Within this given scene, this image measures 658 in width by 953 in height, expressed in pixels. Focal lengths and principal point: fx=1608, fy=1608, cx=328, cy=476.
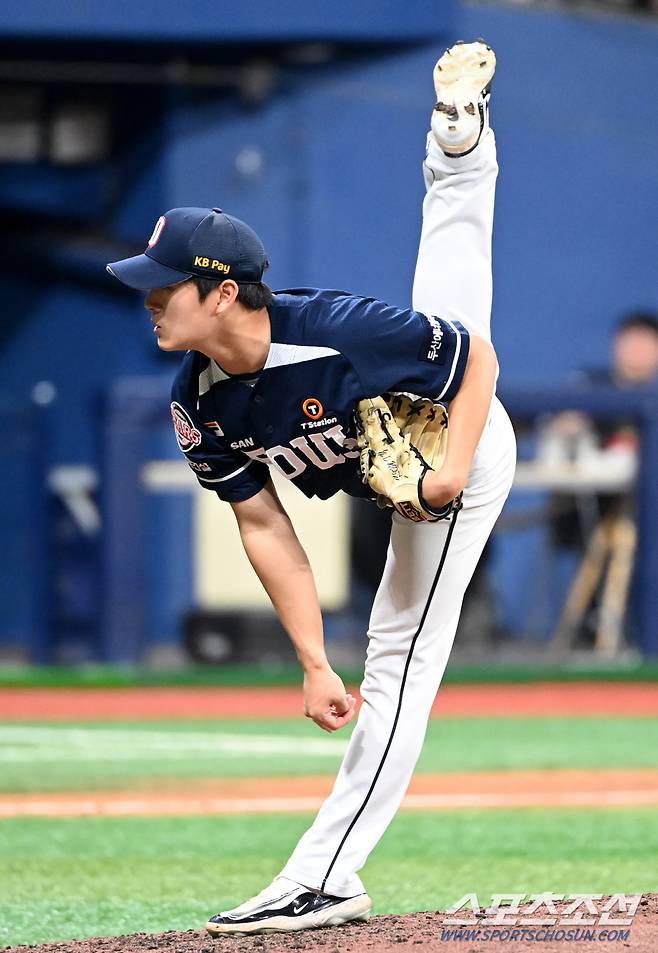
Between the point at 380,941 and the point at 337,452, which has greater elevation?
the point at 337,452

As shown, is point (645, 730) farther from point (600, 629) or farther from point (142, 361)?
point (142, 361)

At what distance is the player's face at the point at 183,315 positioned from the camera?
3.37 m

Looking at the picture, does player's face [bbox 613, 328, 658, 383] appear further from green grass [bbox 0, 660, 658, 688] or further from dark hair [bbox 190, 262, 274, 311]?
dark hair [bbox 190, 262, 274, 311]

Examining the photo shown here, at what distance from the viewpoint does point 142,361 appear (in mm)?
12766

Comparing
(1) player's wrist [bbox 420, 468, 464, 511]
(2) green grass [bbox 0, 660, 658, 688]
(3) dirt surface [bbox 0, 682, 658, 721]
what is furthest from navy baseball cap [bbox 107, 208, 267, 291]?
(2) green grass [bbox 0, 660, 658, 688]

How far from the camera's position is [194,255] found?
11.0 feet

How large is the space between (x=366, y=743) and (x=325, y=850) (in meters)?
0.25

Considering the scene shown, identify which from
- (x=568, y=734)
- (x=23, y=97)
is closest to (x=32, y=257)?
(x=23, y=97)

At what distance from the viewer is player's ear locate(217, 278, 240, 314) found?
338cm

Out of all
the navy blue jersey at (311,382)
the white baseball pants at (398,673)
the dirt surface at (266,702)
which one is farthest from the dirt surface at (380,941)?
the dirt surface at (266,702)

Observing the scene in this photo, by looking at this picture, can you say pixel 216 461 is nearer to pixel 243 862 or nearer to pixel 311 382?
pixel 311 382

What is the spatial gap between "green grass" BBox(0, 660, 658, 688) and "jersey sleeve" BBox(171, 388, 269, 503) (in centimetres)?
608

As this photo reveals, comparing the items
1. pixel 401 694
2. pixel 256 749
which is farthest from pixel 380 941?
pixel 256 749

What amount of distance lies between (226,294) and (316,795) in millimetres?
3309
